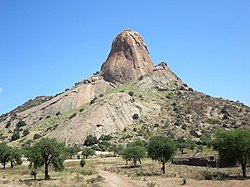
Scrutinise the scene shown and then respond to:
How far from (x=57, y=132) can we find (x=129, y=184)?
89648 mm

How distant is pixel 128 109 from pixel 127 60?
5213cm

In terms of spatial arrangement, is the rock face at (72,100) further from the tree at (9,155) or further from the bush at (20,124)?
the tree at (9,155)

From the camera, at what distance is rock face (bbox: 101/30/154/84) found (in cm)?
17388

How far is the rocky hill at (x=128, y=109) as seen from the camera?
122125 mm

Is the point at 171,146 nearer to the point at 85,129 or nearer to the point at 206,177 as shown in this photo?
the point at 206,177

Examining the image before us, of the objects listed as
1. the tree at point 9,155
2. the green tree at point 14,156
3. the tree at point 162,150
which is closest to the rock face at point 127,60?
the green tree at point 14,156

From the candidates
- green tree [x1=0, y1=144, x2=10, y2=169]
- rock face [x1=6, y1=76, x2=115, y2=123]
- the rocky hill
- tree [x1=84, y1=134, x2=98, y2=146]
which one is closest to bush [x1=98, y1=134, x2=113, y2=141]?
the rocky hill

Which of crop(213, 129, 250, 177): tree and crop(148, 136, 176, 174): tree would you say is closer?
crop(213, 129, 250, 177): tree

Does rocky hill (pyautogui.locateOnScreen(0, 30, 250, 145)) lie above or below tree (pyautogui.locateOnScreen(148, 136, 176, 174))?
above

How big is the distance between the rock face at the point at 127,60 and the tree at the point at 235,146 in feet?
415

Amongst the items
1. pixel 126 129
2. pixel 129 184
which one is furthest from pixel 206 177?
pixel 126 129

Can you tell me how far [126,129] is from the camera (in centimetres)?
12338

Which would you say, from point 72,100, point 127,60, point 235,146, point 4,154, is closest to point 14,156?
point 4,154

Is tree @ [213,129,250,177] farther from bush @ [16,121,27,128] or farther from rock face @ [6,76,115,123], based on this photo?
bush @ [16,121,27,128]
